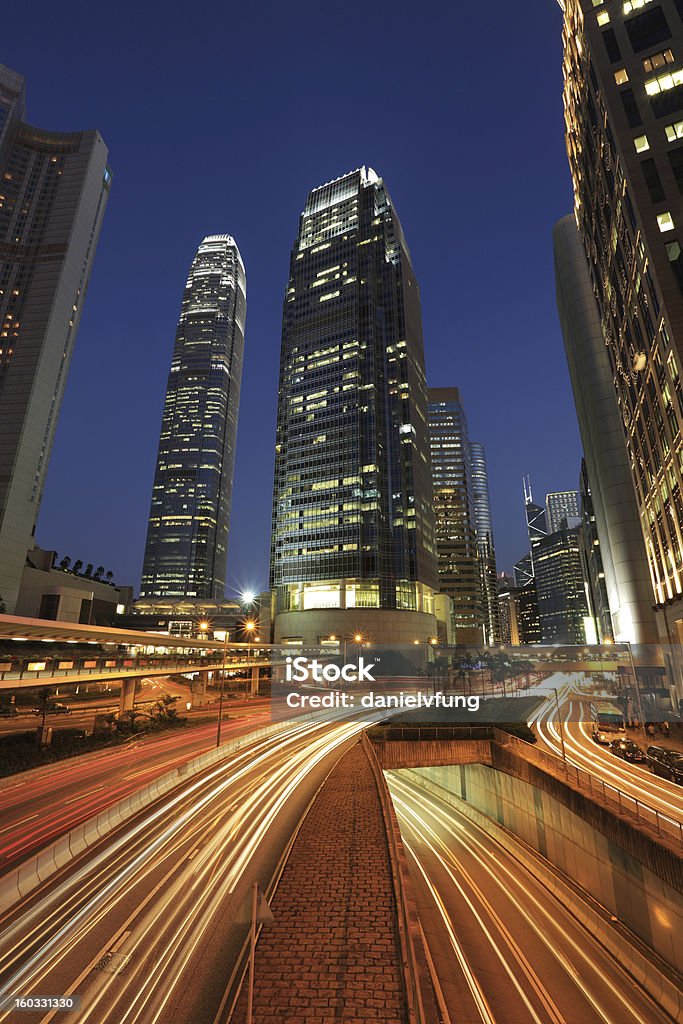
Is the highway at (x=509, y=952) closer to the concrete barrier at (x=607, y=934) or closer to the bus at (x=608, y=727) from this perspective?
the concrete barrier at (x=607, y=934)

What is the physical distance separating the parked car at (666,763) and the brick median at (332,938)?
2008cm

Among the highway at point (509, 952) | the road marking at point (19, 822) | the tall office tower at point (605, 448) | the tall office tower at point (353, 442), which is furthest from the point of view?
the tall office tower at point (353, 442)

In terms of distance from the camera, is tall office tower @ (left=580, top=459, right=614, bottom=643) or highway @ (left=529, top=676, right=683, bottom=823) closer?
highway @ (left=529, top=676, right=683, bottom=823)

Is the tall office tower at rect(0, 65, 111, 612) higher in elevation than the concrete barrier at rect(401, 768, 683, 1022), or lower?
higher

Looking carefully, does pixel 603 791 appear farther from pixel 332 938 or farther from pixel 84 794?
pixel 84 794

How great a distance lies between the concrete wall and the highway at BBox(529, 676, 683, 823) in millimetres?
2671

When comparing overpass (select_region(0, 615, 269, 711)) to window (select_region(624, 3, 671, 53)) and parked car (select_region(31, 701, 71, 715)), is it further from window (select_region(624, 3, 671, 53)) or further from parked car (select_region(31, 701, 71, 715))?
window (select_region(624, 3, 671, 53))

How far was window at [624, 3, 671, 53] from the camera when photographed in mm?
51094

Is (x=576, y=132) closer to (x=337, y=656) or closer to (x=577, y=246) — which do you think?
(x=577, y=246)

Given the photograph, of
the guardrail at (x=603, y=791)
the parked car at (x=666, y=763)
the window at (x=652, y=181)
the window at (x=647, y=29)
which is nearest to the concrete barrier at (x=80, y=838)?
the guardrail at (x=603, y=791)

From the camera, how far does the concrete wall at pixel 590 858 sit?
1672 centimetres

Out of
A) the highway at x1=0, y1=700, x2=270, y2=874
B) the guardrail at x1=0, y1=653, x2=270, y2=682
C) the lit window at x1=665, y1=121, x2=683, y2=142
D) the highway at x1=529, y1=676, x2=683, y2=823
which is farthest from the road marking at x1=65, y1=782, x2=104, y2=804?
the lit window at x1=665, y1=121, x2=683, y2=142

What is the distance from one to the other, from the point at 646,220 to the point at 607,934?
5823cm

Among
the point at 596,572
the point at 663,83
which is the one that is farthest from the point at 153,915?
the point at 596,572
